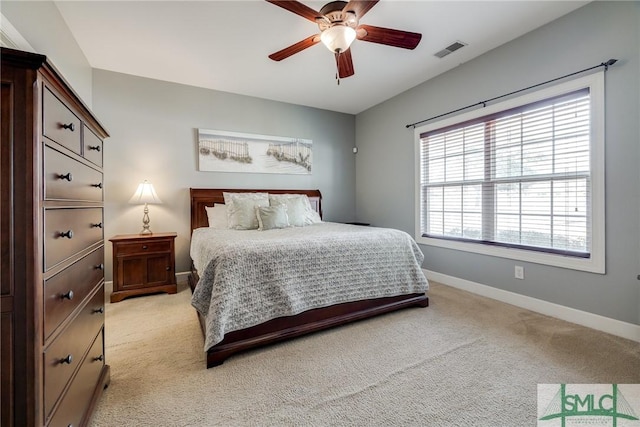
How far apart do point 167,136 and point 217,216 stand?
49.7 inches

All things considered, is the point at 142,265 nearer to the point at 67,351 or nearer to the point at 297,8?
the point at 67,351

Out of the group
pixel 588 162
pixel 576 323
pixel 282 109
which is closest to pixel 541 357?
pixel 576 323

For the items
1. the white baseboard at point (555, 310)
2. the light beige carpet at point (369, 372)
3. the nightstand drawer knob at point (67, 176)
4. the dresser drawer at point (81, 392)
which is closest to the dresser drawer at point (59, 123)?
the nightstand drawer knob at point (67, 176)

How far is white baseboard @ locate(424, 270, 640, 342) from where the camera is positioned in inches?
81.9

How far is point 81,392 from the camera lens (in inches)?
46.4

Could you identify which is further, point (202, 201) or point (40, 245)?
point (202, 201)

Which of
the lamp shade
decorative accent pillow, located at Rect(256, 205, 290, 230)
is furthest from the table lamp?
decorative accent pillow, located at Rect(256, 205, 290, 230)

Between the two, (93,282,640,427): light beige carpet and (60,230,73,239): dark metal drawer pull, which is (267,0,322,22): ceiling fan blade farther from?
(93,282,640,427): light beige carpet

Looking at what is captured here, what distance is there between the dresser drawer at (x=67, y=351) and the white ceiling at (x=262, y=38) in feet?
7.83

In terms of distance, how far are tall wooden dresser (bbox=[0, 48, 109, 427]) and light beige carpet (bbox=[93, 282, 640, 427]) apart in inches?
21.6

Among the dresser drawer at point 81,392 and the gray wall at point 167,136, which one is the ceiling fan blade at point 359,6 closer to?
the dresser drawer at point 81,392

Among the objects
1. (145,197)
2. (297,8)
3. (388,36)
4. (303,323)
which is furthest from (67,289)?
(145,197)

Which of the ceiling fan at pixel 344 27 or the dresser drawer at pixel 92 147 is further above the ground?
the ceiling fan at pixel 344 27

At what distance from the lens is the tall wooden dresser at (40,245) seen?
77cm
